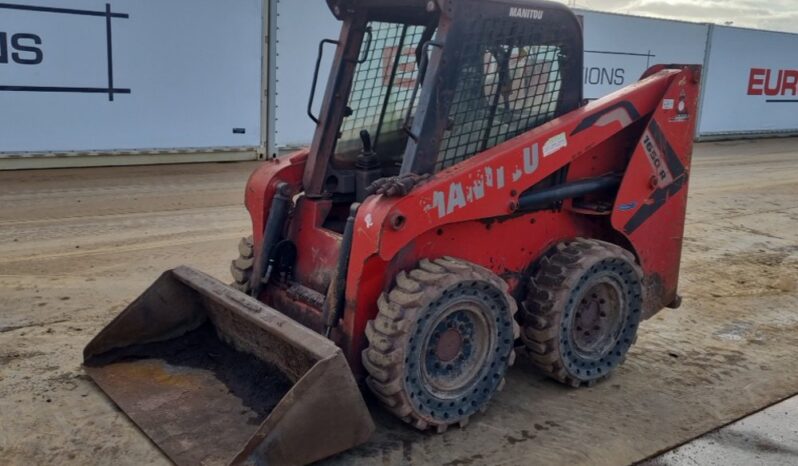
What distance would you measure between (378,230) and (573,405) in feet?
5.01

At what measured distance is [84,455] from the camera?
11.2 feet

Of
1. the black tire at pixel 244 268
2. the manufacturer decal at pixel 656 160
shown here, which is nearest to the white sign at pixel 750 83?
the manufacturer decal at pixel 656 160

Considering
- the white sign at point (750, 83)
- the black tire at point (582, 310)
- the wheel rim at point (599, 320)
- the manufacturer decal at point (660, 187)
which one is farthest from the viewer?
the white sign at point (750, 83)

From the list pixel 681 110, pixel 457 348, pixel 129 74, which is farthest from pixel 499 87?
pixel 129 74

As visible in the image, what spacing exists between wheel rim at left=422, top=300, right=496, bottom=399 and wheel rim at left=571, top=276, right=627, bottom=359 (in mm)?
745

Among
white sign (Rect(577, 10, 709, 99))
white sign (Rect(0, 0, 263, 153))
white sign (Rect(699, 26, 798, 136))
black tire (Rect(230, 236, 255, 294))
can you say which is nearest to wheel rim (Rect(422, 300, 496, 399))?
black tire (Rect(230, 236, 255, 294))

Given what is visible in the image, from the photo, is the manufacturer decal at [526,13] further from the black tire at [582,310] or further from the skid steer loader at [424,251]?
the black tire at [582,310]

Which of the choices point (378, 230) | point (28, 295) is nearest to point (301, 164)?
point (378, 230)

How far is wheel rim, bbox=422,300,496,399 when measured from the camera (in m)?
3.60

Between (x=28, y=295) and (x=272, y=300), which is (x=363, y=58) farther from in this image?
(x=28, y=295)

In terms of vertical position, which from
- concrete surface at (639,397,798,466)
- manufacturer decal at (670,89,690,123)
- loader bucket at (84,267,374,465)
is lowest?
concrete surface at (639,397,798,466)

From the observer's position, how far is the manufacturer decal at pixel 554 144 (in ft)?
12.8

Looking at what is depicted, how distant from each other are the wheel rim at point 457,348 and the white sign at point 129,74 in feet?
26.3

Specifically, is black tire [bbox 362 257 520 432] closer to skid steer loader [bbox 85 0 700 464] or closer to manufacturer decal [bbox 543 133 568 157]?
skid steer loader [bbox 85 0 700 464]
